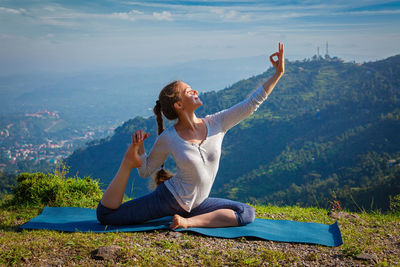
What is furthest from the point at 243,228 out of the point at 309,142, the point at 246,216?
the point at 309,142

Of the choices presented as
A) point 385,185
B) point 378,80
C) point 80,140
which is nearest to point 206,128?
point 385,185

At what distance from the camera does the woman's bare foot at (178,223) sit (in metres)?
3.96

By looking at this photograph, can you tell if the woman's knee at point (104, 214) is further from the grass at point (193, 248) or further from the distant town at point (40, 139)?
the distant town at point (40, 139)

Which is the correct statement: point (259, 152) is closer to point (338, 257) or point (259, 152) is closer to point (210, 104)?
point (210, 104)

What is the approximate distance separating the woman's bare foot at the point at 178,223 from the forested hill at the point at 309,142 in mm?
38821

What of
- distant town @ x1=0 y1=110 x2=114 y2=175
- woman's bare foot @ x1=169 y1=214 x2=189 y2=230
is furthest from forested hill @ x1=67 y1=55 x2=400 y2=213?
woman's bare foot @ x1=169 y1=214 x2=189 y2=230

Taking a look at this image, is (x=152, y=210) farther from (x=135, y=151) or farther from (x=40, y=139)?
(x=40, y=139)

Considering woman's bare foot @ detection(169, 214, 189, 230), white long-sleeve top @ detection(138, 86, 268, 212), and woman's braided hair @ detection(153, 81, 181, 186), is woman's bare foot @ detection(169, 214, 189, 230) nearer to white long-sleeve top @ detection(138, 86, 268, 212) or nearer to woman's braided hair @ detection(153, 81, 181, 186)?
white long-sleeve top @ detection(138, 86, 268, 212)

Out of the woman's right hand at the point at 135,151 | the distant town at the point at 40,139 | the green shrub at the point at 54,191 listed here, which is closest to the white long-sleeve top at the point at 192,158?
the woman's right hand at the point at 135,151

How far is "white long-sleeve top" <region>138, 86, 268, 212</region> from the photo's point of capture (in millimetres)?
3941

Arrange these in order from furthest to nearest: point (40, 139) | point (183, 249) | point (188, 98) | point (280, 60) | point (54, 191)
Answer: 1. point (40, 139)
2. point (54, 191)
3. point (280, 60)
4. point (188, 98)
5. point (183, 249)

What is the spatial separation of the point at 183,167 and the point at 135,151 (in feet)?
1.80

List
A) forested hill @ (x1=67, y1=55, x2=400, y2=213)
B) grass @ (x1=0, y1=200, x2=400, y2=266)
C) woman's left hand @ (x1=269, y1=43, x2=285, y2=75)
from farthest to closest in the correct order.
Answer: forested hill @ (x1=67, y1=55, x2=400, y2=213)
woman's left hand @ (x1=269, y1=43, x2=285, y2=75)
grass @ (x1=0, y1=200, x2=400, y2=266)

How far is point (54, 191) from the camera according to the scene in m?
5.55
